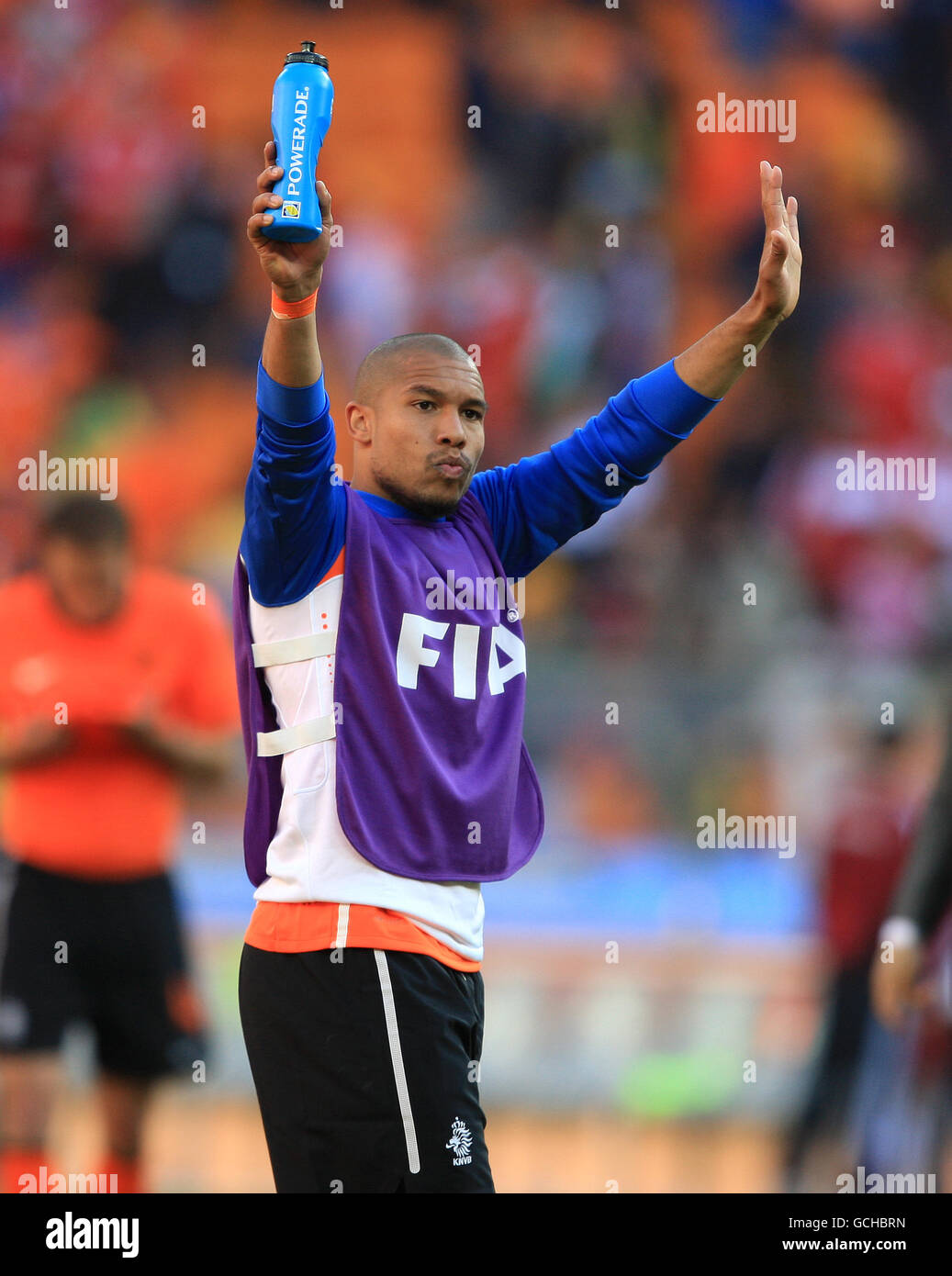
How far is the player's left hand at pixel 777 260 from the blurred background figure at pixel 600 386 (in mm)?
3484

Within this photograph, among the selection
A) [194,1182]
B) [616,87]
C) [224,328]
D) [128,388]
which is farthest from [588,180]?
[194,1182]

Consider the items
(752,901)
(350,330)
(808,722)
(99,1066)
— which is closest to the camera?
(99,1066)

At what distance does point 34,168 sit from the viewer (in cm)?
844

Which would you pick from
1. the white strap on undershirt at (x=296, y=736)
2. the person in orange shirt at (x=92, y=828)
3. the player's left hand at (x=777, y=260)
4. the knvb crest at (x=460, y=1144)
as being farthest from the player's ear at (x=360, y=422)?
the person in orange shirt at (x=92, y=828)

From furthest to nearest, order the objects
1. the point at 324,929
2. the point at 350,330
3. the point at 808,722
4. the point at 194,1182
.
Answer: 1. the point at 350,330
2. the point at 808,722
3. the point at 194,1182
4. the point at 324,929

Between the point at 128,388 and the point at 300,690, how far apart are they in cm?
599

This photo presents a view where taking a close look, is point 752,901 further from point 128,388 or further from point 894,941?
point 128,388

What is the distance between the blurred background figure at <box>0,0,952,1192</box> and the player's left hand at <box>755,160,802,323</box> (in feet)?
11.4

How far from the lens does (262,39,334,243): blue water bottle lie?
6.77 ft

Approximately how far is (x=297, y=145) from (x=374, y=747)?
84 cm

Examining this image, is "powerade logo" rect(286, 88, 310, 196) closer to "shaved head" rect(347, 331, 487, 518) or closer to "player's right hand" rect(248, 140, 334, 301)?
"player's right hand" rect(248, 140, 334, 301)

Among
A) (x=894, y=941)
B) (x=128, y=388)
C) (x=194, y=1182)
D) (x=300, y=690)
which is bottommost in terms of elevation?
(x=194, y=1182)

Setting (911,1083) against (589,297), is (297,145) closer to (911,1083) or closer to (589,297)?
(911,1083)

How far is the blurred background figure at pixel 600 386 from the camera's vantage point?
5.93m
